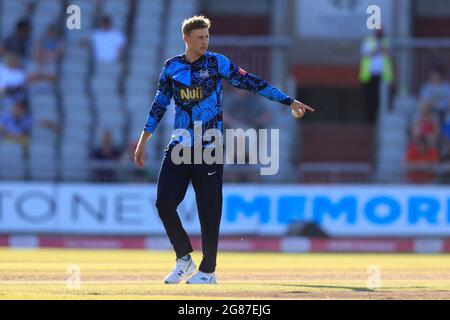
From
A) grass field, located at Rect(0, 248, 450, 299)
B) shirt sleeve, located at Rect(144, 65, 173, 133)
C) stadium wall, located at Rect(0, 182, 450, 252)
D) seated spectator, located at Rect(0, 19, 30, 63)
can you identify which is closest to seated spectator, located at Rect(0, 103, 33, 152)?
stadium wall, located at Rect(0, 182, 450, 252)

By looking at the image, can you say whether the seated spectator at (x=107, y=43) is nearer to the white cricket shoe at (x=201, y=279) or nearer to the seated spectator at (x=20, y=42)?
the seated spectator at (x=20, y=42)

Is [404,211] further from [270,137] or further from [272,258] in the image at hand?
[272,258]

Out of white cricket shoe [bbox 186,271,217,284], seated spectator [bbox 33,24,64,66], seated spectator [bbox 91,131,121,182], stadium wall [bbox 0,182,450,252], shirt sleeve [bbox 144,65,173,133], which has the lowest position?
stadium wall [bbox 0,182,450,252]

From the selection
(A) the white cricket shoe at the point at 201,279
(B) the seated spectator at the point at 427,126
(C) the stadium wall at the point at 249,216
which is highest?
(B) the seated spectator at the point at 427,126

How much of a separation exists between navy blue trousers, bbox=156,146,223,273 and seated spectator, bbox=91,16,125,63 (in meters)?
12.6

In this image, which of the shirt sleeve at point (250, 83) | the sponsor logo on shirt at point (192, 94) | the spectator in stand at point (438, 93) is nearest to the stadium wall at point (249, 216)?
the spectator in stand at point (438, 93)

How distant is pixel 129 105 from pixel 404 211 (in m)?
5.22

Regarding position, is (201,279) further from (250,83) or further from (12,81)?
(12,81)

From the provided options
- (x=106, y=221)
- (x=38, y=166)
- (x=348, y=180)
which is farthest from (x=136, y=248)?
(x=348, y=180)

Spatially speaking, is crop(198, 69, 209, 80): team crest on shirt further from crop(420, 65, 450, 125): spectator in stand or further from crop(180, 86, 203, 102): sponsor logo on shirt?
crop(420, 65, 450, 125): spectator in stand

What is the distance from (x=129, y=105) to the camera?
2261cm

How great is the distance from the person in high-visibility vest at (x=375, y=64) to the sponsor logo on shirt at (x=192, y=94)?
11.7m

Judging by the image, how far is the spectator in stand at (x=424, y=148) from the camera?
829 inches

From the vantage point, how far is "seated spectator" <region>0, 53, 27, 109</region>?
73.4 ft
